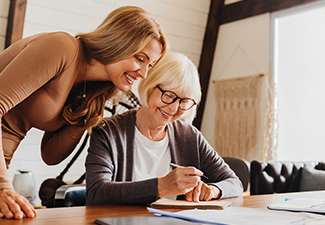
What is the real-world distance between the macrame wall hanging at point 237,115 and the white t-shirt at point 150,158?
260 cm

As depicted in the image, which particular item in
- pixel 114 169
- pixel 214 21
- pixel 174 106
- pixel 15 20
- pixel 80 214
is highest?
pixel 214 21

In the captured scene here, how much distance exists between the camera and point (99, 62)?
1.46 metres

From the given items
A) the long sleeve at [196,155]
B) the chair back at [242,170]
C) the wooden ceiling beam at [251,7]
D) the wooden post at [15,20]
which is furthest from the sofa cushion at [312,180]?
the wooden post at [15,20]

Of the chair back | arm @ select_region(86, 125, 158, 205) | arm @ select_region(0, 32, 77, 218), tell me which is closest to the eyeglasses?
arm @ select_region(86, 125, 158, 205)

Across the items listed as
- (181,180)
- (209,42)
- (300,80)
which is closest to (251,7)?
(209,42)

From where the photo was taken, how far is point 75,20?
3.44 m

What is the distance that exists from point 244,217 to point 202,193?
1.37ft

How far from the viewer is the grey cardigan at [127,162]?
3.97ft

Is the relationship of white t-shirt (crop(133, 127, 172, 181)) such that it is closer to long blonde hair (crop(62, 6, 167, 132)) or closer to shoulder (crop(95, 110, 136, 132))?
shoulder (crop(95, 110, 136, 132))

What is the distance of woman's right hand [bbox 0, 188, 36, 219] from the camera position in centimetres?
87

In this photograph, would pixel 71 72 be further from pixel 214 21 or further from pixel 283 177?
pixel 214 21

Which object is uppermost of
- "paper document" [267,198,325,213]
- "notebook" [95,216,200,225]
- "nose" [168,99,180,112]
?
"nose" [168,99,180,112]

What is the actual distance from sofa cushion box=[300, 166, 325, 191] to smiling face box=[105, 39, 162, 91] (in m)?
1.58

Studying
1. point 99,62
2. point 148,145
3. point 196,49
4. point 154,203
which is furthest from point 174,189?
point 196,49
